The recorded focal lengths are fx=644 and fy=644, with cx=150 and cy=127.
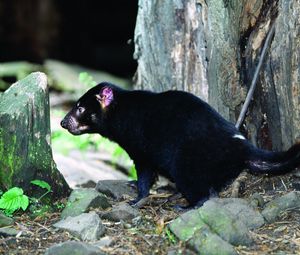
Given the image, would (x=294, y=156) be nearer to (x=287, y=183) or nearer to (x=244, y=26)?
(x=287, y=183)

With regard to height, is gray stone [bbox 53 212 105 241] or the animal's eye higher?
the animal's eye

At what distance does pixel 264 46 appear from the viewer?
195 inches

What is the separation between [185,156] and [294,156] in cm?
78

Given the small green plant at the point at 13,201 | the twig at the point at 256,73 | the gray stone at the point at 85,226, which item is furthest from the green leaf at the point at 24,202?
the twig at the point at 256,73

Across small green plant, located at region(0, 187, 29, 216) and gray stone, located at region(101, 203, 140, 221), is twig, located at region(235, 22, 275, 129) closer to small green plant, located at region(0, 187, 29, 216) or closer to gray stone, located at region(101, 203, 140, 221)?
gray stone, located at region(101, 203, 140, 221)

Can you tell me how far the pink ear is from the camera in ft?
17.5

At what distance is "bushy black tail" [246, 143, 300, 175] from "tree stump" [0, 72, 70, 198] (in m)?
1.46

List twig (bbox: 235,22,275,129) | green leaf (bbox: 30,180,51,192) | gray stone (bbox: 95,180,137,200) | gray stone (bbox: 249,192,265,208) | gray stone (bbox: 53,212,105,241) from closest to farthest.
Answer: gray stone (bbox: 53,212,105,241), gray stone (bbox: 249,192,265,208), green leaf (bbox: 30,180,51,192), twig (bbox: 235,22,275,129), gray stone (bbox: 95,180,137,200)

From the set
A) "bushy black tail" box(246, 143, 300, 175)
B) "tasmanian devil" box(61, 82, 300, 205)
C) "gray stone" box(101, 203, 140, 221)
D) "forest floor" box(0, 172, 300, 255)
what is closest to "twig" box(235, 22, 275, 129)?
"tasmanian devil" box(61, 82, 300, 205)

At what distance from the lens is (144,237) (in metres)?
3.90

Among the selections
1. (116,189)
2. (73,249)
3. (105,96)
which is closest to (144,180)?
(116,189)

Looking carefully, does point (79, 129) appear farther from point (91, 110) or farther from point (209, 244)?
point (209, 244)

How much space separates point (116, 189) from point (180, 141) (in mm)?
894

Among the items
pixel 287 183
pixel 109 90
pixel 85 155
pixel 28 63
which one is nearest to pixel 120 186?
pixel 109 90
